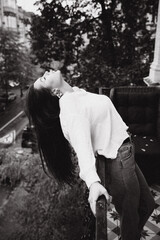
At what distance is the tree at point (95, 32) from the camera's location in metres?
8.87

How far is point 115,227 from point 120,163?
1449mm

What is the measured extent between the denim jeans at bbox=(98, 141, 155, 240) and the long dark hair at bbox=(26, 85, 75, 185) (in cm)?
26

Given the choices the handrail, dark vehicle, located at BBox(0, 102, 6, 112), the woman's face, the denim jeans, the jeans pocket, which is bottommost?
dark vehicle, located at BBox(0, 102, 6, 112)

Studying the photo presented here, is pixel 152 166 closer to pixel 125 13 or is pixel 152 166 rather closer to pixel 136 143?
pixel 136 143

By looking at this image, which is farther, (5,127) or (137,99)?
(5,127)

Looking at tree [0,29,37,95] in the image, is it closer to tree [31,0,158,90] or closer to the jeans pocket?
tree [31,0,158,90]

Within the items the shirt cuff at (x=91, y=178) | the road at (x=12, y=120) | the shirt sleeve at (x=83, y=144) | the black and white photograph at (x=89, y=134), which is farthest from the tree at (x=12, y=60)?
the shirt cuff at (x=91, y=178)

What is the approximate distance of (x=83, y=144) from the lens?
1.08 metres

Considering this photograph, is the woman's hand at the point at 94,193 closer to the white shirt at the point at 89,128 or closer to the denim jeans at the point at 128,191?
the white shirt at the point at 89,128

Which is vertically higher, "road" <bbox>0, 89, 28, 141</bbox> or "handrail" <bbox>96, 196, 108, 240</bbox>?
"handrail" <bbox>96, 196, 108, 240</bbox>

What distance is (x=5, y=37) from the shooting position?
1582 cm

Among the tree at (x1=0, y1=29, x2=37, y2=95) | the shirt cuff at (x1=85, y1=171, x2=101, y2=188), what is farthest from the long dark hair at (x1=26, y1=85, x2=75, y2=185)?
the tree at (x1=0, y1=29, x2=37, y2=95)

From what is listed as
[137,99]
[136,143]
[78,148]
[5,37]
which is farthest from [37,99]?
[5,37]

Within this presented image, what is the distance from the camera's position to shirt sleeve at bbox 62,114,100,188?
1.03 m
